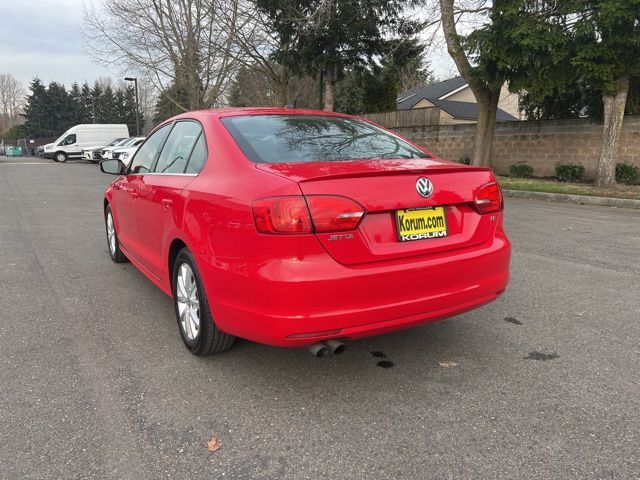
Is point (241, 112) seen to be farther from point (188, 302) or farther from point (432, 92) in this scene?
point (432, 92)

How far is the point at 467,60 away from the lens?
48.2 feet

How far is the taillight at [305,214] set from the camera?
8.01 feet

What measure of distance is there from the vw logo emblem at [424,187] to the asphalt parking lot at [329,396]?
108 centimetres

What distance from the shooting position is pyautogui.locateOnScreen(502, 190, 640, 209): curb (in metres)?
10.3

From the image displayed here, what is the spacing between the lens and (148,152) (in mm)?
4480

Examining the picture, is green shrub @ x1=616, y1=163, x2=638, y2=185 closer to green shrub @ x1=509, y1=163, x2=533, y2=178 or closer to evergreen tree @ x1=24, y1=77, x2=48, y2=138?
green shrub @ x1=509, y1=163, x2=533, y2=178

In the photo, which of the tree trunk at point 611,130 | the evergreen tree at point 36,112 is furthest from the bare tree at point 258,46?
the evergreen tree at point 36,112

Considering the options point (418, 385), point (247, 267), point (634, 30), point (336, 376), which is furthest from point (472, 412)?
point (634, 30)

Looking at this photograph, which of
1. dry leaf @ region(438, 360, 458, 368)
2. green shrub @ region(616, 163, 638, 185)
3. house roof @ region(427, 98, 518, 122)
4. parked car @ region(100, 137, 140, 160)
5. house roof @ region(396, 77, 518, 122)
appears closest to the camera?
dry leaf @ region(438, 360, 458, 368)

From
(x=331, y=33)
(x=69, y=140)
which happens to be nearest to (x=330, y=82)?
(x=331, y=33)

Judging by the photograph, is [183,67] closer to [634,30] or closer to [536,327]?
[634,30]

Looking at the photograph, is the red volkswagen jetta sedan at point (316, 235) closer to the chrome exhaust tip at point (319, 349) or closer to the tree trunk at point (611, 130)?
the chrome exhaust tip at point (319, 349)

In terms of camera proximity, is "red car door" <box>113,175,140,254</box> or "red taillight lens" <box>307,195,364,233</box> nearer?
"red taillight lens" <box>307,195,364,233</box>

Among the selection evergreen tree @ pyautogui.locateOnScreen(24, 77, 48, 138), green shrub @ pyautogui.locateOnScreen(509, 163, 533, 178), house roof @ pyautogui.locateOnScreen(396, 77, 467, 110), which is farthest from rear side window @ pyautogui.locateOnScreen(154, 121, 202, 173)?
evergreen tree @ pyautogui.locateOnScreen(24, 77, 48, 138)
